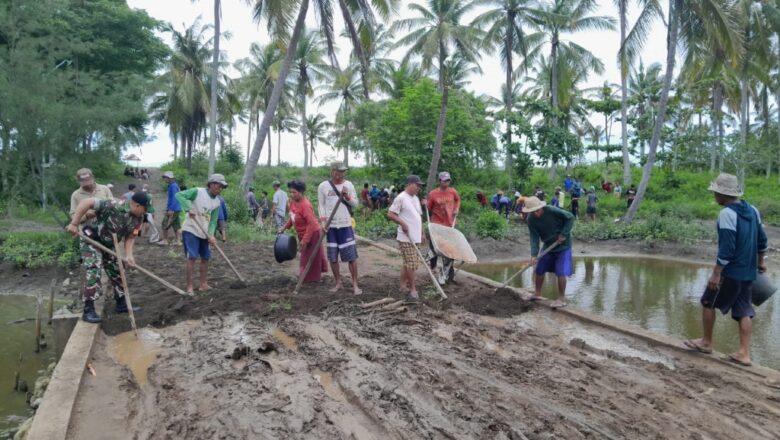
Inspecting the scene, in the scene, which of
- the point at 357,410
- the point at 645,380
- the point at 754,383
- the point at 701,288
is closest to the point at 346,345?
the point at 357,410

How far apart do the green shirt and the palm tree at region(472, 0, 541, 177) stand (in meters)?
18.8

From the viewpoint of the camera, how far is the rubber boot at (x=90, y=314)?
555cm

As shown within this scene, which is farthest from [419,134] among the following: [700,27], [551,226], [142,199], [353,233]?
[142,199]

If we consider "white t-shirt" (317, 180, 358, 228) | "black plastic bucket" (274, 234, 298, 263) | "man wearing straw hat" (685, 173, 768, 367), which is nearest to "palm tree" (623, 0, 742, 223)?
"man wearing straw hat" (685, 173, 768, 367)

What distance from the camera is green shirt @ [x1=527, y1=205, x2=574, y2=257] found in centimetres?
653

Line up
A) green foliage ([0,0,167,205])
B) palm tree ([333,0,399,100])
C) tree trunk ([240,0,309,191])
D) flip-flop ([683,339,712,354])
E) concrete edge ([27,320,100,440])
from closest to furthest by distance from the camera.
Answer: concrete edge ([27,320,100,440]) → flip-flop ([683,339,712,354]) → tree trunk ([240,0,309,191]) → palm tree ([333,0,399,100]) → green foliage ([0,0,167,205])

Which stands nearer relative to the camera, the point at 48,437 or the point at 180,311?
the point at 48,437

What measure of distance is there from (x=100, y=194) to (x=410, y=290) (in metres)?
3.99

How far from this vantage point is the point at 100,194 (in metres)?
6.32

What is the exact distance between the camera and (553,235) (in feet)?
22.1

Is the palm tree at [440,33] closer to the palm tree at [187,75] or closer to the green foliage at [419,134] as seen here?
the green foliage at [419,134]

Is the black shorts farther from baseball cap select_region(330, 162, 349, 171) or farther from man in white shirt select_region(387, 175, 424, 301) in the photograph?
→ baseball cap select_region(330, 162, 349, 171)

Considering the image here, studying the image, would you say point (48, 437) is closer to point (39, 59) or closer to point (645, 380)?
point (645, 380)

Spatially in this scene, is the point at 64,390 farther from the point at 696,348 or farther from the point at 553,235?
the point at 696,348
